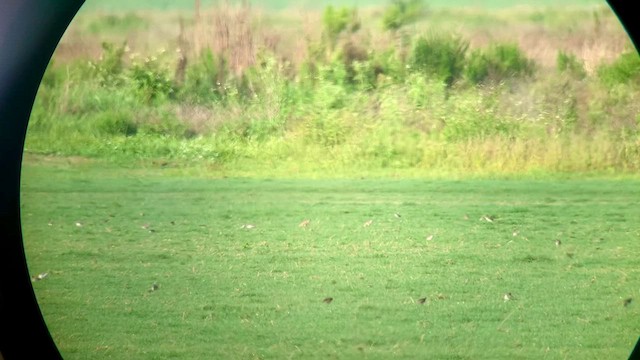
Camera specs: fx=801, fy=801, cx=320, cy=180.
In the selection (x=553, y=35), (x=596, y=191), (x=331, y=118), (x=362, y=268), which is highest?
(x=553, y=35)

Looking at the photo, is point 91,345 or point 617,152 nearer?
point 91,345

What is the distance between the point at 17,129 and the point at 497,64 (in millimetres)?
2094

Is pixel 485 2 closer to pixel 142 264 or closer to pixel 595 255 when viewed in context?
pixel 595 255

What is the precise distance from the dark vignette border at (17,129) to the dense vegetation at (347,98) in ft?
4.63

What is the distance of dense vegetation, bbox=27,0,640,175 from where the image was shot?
3.50 meters

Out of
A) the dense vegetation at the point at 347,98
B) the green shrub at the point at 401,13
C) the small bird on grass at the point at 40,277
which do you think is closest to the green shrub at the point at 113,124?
the dense vegetation at the point at 347,98

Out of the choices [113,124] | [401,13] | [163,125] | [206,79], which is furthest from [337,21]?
[113,124]

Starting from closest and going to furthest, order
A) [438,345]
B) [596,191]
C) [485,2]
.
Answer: [438,345] < [485,2] < [596,191]

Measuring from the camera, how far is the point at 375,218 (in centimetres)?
380

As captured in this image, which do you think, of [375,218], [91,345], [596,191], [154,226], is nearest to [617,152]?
[596,191]

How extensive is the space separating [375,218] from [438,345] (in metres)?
0.77

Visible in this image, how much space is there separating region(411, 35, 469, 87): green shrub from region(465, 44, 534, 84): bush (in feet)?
0.15

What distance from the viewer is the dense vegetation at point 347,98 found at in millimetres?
3502

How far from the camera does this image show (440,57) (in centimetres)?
347
